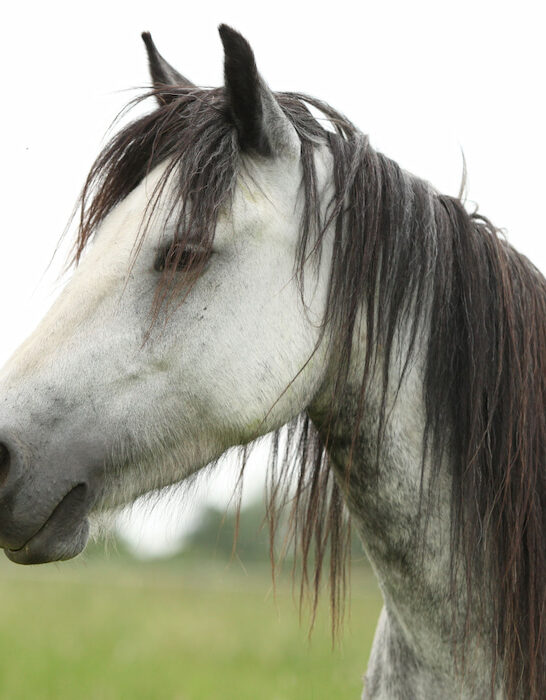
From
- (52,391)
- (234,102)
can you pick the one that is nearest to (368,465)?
(52,391)

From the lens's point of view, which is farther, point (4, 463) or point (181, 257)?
point (181, 257)

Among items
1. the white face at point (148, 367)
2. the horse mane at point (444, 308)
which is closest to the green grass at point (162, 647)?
the white face at point (148, 367)

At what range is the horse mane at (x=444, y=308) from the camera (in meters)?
2.26

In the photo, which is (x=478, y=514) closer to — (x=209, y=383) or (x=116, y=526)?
(x=209, y=383)

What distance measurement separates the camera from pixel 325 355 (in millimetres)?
2316

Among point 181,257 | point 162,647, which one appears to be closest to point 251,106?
point 181,257

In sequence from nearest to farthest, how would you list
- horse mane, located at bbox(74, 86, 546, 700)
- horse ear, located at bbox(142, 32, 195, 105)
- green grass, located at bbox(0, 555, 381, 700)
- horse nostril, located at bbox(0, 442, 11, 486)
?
horse nostril, located at bbox(0, 442, 11, 486)
horse mane, located at bbox(74, 86, 546, 700)
horse ear, located at bbox(142, 32, 195, 105)
green grass, located at bbox(0, 555, 381, 700)

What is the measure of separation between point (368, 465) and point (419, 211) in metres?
0.81

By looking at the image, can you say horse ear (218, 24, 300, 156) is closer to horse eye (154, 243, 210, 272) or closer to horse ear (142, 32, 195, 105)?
horse eye (154, 243, 210, 272)

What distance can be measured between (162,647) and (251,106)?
6484 mm

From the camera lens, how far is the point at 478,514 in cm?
229

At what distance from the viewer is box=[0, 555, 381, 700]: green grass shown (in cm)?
573

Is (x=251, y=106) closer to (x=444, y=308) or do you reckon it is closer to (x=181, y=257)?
(x=181, y=257)

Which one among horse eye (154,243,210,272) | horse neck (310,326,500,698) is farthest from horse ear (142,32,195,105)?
horse neck (310,326,500,698)
